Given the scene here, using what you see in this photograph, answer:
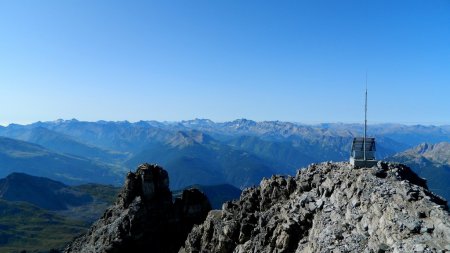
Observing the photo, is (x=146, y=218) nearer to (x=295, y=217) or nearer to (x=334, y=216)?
(x=295, y=217)

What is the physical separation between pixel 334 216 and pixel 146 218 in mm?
58742

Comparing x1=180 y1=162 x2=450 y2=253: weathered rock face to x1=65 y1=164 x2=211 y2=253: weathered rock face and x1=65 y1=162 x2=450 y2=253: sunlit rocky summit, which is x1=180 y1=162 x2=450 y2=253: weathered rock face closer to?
x1=65 y1=162 x2=450 y2=253: sunlit rocky summit

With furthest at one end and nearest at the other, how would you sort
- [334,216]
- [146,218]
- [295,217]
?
1. [146,218]
2. [295,217]
3. [334,216]

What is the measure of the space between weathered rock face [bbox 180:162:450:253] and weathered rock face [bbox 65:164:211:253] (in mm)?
15121

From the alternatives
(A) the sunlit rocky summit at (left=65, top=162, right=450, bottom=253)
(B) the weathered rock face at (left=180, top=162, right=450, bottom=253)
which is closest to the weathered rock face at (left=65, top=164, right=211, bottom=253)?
(A) the sunlit rocky summit at (left=65, top=162, right=450, bottom=253)

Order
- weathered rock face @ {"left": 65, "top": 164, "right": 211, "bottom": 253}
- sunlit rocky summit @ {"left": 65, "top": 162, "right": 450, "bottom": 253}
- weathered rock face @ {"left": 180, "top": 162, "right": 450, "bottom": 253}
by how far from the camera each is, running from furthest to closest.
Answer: weathered rock face @ {"left": 65, "top": 164, "right": 211, "bottom": 253} < sunlit rocky summit @ {"left": 65, "top": 162, "right": 450, "bottom": 253} < weathered rock face @ {"left": 180, "top": 162, "right": 450, "bottom": 253}

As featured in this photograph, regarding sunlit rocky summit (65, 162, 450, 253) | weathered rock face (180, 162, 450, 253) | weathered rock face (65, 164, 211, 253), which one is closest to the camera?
weathered rock face (180, 162, 450, 253)

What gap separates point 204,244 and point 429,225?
48.8m

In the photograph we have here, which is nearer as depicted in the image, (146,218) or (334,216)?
(334,216)

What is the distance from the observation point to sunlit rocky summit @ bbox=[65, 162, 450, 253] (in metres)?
41.2

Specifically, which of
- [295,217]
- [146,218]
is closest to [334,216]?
[295,217]

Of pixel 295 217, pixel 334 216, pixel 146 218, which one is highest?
pixel 334 216

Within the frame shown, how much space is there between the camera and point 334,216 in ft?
168

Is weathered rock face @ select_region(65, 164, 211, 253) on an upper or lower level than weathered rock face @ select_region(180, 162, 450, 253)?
lower
